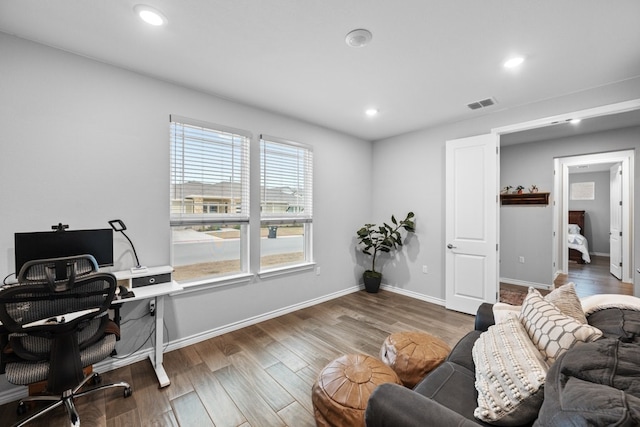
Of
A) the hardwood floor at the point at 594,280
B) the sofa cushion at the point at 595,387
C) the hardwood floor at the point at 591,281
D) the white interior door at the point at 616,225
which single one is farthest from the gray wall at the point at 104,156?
the white interior door at the point at 616,225

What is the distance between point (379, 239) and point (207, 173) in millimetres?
2955

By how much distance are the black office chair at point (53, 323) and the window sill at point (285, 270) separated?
1.73 m

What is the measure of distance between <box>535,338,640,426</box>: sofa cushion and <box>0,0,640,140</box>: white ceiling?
1949mm

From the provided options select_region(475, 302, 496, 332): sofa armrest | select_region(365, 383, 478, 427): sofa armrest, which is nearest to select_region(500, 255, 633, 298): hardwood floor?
select_region(475, 302, 496, 332): sofa armrest

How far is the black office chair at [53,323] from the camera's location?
1.50m

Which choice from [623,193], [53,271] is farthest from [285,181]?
[623,193]

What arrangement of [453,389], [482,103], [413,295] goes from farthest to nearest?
[413,295], [482,103], [453,389]

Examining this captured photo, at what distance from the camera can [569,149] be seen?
14.9 feet

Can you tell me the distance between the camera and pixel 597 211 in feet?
23.8

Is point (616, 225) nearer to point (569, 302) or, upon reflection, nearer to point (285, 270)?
point (569, 302)

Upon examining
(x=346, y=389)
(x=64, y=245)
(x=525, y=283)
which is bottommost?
(x=525, y=283)

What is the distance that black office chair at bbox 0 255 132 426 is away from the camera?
1.50 meters

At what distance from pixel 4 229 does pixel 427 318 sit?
4.24 metres

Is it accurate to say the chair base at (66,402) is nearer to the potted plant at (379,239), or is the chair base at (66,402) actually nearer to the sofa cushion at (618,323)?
the sofa cushion at (618,323)
